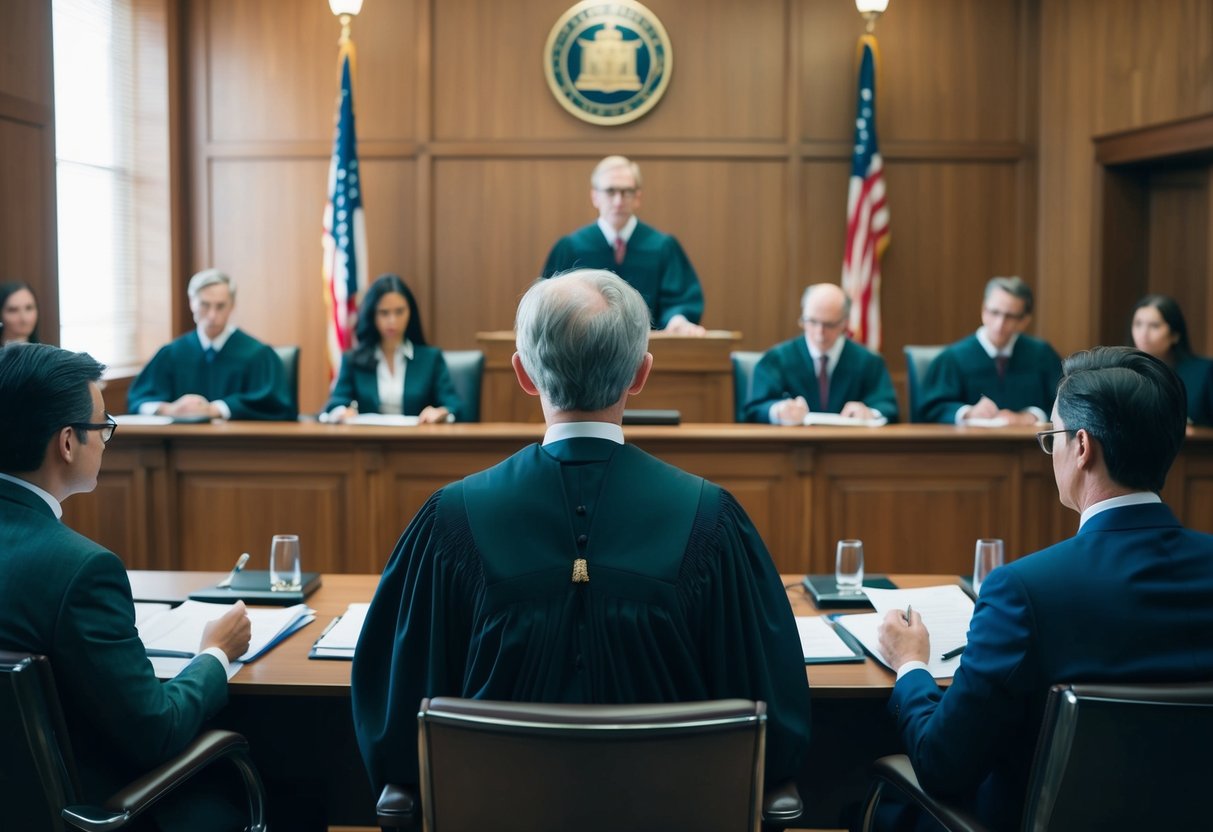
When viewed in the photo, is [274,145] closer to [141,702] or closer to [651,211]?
[651,211]

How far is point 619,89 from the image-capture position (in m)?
7.98

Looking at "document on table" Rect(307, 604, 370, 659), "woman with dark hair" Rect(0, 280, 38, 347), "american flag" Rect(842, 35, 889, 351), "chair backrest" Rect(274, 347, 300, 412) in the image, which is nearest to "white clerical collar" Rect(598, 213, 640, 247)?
"american flag" Rect(842, 35, 889, 351)

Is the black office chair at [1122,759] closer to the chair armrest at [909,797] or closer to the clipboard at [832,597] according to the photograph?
the chair armrest at [909,797]

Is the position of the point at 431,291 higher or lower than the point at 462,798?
higher

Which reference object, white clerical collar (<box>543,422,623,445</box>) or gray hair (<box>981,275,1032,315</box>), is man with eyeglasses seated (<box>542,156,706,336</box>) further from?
white clerical collar (<box>543,422,623,445</box>)

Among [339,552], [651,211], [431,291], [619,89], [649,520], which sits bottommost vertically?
[339,552]

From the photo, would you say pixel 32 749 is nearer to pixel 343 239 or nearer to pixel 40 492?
pixel 40 492

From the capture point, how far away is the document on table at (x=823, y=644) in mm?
2303

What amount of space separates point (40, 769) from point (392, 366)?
4.29 meters

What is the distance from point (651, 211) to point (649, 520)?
642cm

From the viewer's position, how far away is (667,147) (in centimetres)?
800

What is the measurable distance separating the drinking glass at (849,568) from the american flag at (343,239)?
5.25 meters

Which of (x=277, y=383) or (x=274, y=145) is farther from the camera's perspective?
(x=274, y=145)

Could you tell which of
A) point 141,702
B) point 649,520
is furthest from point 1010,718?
point 141,702
